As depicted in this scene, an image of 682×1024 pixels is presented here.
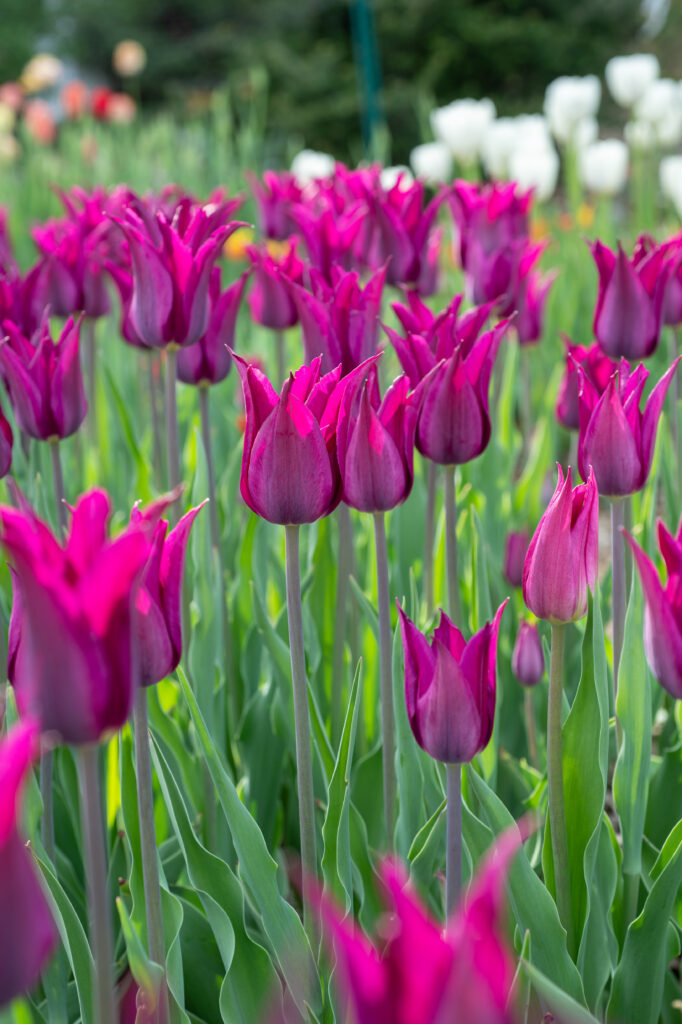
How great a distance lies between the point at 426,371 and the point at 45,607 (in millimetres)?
759

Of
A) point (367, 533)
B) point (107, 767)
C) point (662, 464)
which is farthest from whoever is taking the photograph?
point (662, 464)

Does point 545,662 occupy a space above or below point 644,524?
below

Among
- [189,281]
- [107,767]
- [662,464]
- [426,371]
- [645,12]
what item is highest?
[645,12]

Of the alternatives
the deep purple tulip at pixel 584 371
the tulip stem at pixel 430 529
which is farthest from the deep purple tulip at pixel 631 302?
the tulip stem at pixel 430 529

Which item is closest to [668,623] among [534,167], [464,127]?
[534,167]

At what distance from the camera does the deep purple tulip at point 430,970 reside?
1.31ft

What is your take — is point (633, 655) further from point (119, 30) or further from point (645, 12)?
point (119, 30)

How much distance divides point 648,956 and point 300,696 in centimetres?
43

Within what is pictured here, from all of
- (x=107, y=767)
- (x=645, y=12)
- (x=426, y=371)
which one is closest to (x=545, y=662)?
(x=426, y=371)

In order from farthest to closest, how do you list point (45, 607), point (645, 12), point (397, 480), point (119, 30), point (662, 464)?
point (119, 30) → point (645, 12) → point (662, 464) → point (397, 480) → point (45, 607)

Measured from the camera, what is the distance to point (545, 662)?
1481mm

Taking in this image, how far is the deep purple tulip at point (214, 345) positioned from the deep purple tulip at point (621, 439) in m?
0.56

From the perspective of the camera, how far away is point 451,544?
1.31 m

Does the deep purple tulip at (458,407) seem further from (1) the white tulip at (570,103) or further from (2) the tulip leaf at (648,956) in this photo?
(1) the white tulip at (570,103)
